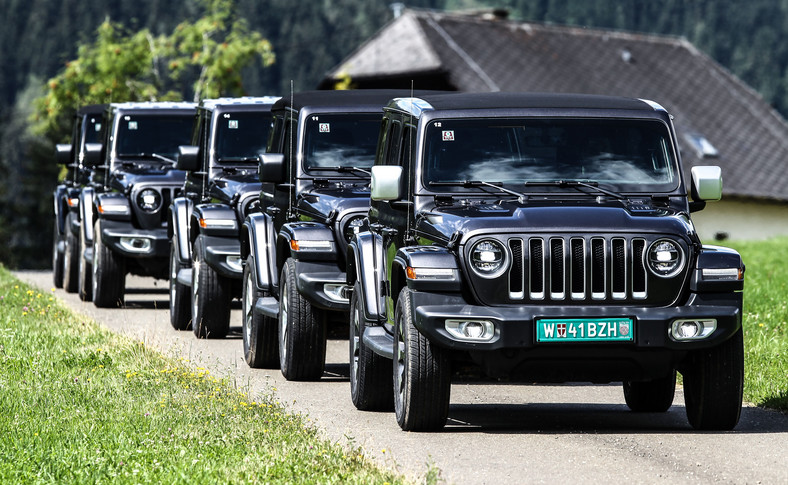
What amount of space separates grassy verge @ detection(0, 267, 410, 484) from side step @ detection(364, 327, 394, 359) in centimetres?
66

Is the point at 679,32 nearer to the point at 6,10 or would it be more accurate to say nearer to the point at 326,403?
the point at 6,10

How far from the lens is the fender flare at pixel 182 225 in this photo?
16.5m

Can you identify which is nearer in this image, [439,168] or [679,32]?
[439,168]

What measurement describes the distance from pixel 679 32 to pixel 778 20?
30.1 feet

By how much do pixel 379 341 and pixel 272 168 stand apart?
3.28 meters

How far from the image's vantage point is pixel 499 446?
895 centimetres

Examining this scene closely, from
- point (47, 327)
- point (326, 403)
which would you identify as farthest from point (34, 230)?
point (326, 403)

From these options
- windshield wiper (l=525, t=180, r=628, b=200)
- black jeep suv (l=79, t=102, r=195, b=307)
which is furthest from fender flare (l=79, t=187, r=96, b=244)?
windshield wiper (l=525, t=180, r=628, b=200)

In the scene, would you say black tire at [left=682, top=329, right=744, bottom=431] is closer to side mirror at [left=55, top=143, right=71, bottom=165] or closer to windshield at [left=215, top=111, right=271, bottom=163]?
windshield at [left=215, top=111, right=271, bottom=163]

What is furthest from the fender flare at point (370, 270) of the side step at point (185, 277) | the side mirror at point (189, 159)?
the side mirror at point (189, 159)

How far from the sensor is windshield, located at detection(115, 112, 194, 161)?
1995 cm

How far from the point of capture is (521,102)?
10250 millimetres

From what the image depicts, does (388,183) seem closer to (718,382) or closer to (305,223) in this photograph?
(718,382)

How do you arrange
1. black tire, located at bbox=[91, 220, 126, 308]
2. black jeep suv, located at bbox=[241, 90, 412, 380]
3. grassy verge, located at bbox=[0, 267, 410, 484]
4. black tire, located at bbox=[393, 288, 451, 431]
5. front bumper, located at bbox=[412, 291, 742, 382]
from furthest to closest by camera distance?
black tire, located at bbox=[91, 220, 126, 308] → black jeep suv, located at bbox=[241, 90, 412, 380] → black tire, located at bbox=[393, 288, 451, 431] → front bumper, located at bbox=[412, 291, 742, 382] → grassy verge, located at bbox=[0, 267, 410, 484]
